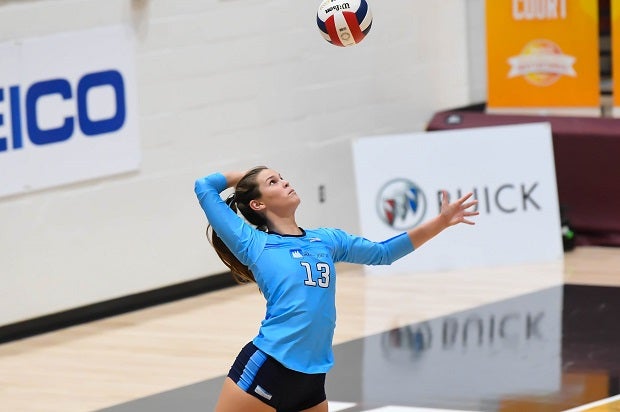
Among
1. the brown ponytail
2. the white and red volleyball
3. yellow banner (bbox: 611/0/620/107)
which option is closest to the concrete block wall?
yellow banner (bbox: 611/0/620/107)

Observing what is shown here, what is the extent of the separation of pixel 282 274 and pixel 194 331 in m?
3.83

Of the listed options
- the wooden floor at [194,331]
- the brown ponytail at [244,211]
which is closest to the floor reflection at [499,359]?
the wooden floor at [194,331]

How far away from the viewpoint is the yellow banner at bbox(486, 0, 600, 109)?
37.5ft

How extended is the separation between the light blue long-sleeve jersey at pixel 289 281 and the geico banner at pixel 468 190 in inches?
203

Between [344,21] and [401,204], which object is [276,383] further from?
[401,204]

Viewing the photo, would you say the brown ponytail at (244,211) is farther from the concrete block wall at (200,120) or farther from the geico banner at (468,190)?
the geico banner at (468,190)

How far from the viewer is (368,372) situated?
25.8 feet

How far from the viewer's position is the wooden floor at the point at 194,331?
7.87 m

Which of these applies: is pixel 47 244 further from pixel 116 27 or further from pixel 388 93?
pixel 388 93

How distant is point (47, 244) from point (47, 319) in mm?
499

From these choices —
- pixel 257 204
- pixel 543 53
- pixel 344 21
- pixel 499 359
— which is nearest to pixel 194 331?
pixel 499 359

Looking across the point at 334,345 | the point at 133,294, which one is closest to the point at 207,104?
the point at 133,294

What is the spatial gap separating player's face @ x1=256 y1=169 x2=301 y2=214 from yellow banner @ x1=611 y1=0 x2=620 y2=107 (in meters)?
6.17

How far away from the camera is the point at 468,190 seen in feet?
35.7
